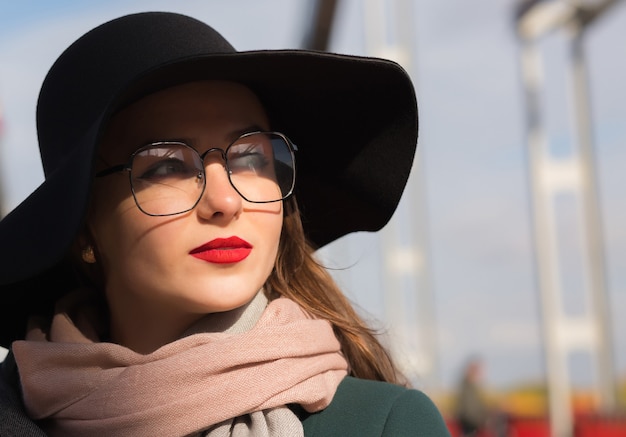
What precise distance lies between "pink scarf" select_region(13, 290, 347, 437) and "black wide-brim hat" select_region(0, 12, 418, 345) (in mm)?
241

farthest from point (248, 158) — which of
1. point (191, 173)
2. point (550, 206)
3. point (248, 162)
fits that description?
point (550, 206)

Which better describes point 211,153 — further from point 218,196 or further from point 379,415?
point 379,415

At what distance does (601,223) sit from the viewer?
14.5 m

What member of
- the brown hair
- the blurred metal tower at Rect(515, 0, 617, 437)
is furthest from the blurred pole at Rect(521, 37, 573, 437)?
the brown hair

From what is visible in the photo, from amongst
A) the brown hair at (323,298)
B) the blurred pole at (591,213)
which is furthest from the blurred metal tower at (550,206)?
the brown hair at (323,298)

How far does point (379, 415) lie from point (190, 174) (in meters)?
0.62

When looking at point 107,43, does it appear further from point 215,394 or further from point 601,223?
point 601,223

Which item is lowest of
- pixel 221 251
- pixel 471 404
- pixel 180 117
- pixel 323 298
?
pixel 471 404

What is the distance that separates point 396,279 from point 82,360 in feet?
43.5

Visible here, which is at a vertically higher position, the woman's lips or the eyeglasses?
the eyeglasses

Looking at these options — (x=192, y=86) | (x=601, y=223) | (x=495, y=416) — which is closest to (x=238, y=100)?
(x=192, y=86)

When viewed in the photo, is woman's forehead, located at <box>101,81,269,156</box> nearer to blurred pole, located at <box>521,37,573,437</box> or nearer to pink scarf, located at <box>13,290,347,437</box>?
pink scarf, located at <box>13,290,347,437</box>

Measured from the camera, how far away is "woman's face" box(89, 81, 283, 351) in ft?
7.11

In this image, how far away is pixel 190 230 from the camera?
7.10 feet
